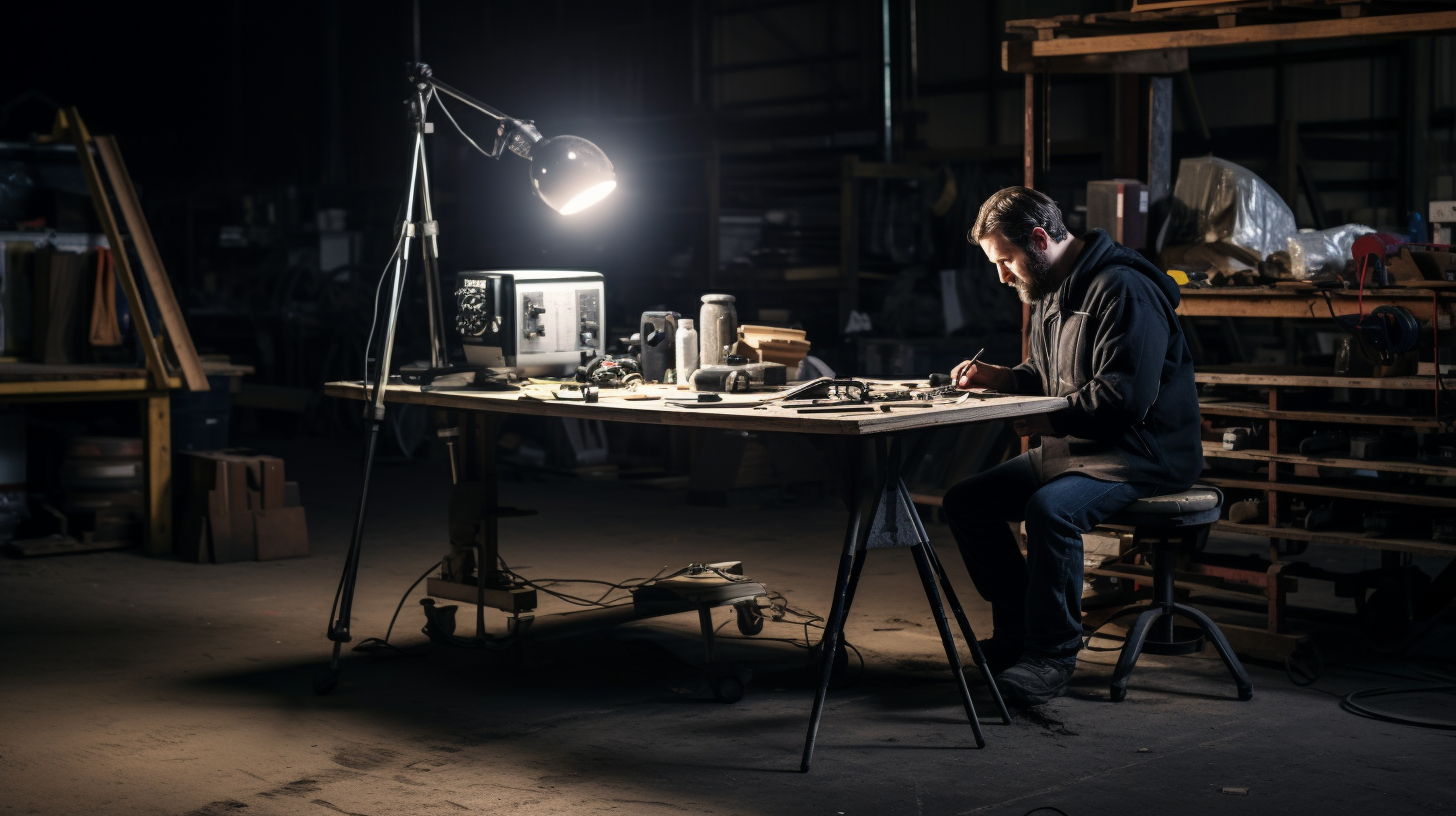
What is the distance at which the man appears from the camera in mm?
4207

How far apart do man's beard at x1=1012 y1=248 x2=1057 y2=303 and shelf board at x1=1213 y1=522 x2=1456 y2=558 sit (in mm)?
855

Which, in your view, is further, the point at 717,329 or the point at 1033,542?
the point at 717,329

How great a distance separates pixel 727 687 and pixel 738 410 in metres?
0.85

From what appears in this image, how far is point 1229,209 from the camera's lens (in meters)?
5.16

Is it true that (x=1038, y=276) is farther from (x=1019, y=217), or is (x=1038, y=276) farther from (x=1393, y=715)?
(x=1393, y=715)

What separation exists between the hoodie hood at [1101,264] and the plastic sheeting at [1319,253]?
32.8 inches

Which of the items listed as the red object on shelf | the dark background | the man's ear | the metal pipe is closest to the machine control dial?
the man's ear

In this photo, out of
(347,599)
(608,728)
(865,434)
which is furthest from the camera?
(347,599)

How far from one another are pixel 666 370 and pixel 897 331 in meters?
4.00

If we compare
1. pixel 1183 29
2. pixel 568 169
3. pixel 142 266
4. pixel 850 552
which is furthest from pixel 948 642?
pixel 142 266

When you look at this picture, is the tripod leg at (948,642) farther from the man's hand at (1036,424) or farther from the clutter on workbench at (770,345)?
the clutter on workbench at (770,345)

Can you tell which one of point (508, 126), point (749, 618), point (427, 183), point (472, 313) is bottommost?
point (749, 618)

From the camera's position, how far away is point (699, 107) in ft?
46.8

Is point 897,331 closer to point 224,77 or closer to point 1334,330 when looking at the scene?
point 1334,330
